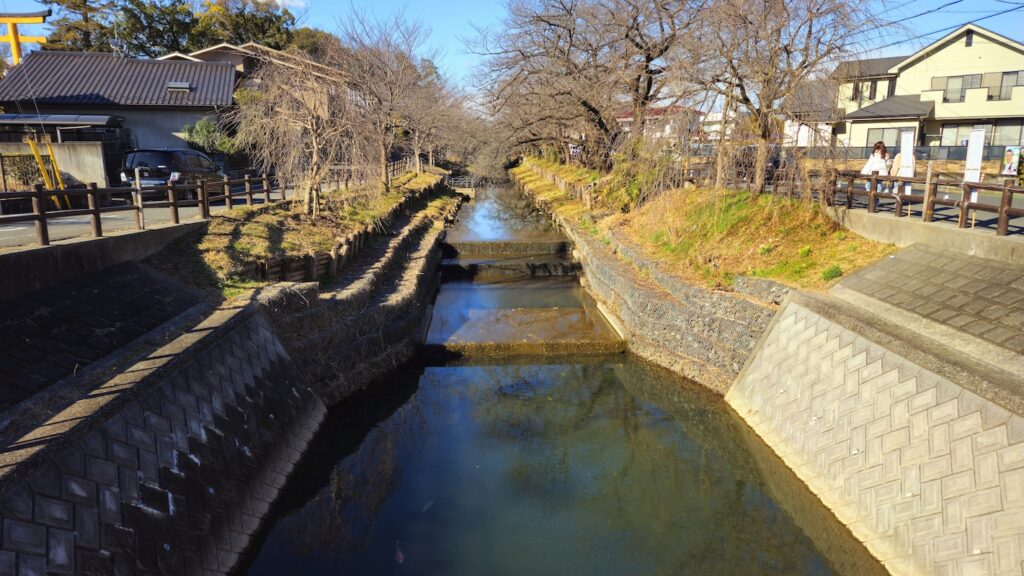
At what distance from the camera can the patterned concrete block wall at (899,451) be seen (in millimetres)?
5625

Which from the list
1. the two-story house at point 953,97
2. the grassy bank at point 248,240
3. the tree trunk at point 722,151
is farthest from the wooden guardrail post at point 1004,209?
the two-story house at point 953,97

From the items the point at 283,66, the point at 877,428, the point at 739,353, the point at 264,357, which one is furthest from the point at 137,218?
the point at 877,428

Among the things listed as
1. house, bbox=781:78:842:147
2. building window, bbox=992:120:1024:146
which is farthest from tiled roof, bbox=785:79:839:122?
building window, bbox=992:120:1024:146

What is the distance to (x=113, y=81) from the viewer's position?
1114 inches

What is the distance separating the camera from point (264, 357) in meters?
9.02

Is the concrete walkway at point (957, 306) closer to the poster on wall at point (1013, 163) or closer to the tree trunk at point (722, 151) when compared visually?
the tree trunk at point (722, 151)

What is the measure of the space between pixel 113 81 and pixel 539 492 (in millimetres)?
29782

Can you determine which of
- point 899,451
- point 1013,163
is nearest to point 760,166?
point 899,451

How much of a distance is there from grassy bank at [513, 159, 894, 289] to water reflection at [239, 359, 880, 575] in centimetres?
290

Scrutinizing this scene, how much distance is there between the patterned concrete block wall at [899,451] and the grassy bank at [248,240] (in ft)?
29.9

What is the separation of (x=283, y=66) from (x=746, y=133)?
464 inches

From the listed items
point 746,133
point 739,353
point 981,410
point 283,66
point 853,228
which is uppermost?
point 283,66

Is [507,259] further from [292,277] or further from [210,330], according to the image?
[210,330]

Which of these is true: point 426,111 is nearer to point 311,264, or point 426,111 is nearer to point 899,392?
point 311,264
